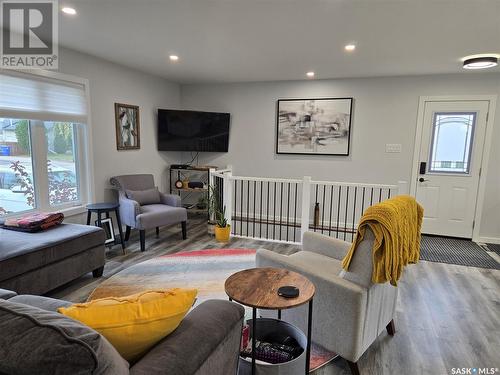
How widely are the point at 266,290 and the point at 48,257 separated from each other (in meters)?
2.05

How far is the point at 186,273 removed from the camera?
3.24 meters

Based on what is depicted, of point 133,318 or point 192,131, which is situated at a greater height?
point 192,131

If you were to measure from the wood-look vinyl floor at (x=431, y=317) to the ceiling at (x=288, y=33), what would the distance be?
244cm

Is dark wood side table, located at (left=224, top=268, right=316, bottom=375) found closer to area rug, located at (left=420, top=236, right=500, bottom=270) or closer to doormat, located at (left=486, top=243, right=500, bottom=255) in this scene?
Result: area rug, located at (left=420, top=236, right=500, bottom=270)

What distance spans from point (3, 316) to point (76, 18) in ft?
8.74

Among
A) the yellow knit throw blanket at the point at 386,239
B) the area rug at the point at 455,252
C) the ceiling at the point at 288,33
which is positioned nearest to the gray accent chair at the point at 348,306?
the yellow knit throw blanket at the point at 386,239

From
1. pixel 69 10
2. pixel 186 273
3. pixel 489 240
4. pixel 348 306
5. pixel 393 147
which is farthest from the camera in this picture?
pixel 393 147

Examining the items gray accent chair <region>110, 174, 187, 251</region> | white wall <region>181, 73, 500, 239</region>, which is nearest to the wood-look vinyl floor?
gray accent chair <region>110, 174, 187, 251</region>

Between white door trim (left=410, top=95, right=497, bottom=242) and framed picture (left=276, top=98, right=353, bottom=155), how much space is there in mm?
1023

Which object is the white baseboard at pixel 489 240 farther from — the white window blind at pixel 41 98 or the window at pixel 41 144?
the white window blind at pixel 41 98

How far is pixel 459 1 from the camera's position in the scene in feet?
7.14

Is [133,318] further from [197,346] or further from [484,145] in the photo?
[484,145]

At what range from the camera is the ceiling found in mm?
2332

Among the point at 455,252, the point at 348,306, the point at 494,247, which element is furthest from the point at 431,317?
the point at 494,247
